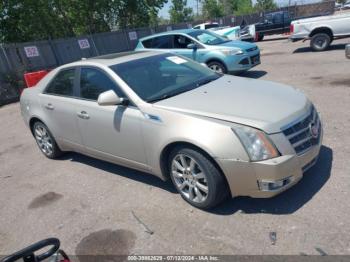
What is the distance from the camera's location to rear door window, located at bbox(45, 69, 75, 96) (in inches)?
200

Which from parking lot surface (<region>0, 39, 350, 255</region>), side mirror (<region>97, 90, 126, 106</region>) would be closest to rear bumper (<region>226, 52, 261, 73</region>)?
parking lot surface (<region>0, 39, 350, 255</region>)

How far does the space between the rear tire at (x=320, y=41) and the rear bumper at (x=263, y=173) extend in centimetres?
→ 1093

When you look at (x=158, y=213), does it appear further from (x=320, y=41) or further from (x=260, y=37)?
(x=260, y=37)

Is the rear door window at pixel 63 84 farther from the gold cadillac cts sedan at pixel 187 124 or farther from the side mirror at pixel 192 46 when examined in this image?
the side mirror at pixel 192 46

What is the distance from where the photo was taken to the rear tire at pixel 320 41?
42.2ft

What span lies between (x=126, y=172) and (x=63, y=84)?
1671 mm

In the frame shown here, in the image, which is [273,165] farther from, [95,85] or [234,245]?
[95,85]

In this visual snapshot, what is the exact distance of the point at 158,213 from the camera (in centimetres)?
389

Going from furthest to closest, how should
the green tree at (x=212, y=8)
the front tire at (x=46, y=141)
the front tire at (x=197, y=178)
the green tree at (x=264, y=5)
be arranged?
the green tree at (x=264, y=5)
the green tree at (x=212, y=8)
the front tire at (x=46, y=141)
the front tire at (x=197, y=178)

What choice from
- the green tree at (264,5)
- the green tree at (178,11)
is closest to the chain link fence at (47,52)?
the green tree at (178,11)

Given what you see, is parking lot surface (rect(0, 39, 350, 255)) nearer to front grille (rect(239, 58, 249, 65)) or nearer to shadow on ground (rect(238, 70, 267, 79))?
front grille (rect(239, 58, 249, 65))

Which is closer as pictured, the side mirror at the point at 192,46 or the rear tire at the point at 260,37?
the side mirror at the point at 192,46

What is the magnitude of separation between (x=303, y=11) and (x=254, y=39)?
66.4 ft

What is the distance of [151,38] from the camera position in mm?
11516
